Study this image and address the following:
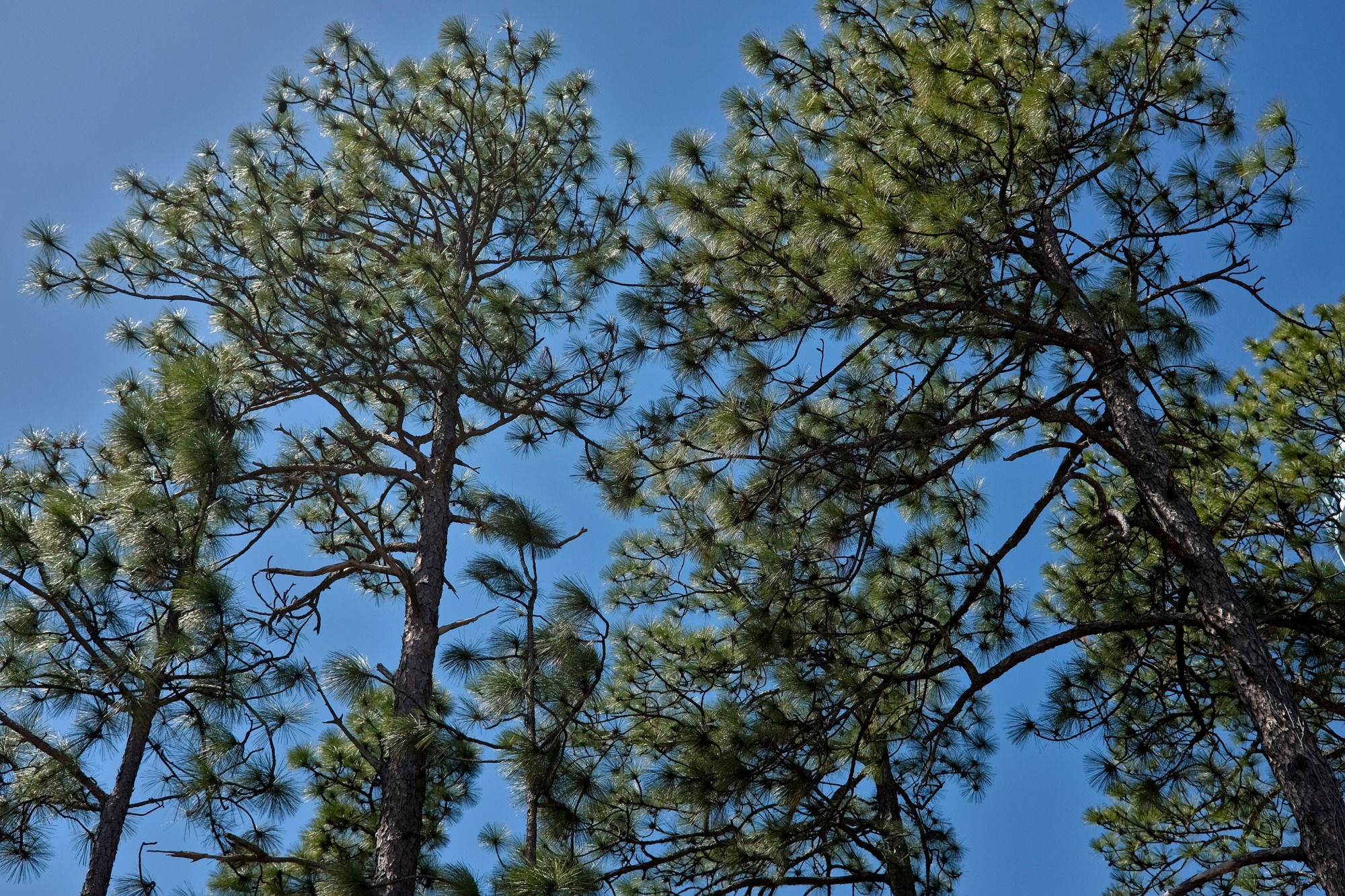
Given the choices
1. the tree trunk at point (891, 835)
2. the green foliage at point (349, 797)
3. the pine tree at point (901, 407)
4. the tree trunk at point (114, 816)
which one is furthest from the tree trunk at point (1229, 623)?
the tree trunk at point (114, 816)

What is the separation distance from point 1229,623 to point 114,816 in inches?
220

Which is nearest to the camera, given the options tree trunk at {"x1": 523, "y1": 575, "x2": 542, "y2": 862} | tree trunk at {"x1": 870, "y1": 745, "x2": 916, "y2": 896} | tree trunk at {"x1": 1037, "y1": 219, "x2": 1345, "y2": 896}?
tree trunk at {"x1": 1037, "y1": 219, "x2": 1345, "y2": 896}

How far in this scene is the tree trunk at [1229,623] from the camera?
147 inches

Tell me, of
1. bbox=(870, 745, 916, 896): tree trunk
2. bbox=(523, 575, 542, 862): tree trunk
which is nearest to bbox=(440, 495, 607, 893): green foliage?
bbox=(523, 575, 542, 862): tree trunk

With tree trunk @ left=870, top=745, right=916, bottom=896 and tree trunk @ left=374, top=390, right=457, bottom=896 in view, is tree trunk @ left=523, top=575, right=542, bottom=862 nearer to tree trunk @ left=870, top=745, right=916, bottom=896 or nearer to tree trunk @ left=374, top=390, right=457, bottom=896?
tree trunk @ left=374, top=390, right=457, bottom=896

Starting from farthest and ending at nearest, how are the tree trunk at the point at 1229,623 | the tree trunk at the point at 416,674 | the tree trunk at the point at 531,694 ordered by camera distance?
the tree trunk at the point at 416,674 → the tree trunk at the point at 531,694 → the tree trunk at the point at 1229,623

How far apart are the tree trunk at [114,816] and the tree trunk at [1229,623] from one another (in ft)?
16.4

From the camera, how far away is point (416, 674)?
523cm

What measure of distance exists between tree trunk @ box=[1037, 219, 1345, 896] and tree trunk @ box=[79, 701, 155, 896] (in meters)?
5.00

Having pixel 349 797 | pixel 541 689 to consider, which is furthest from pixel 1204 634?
pixel 349 797

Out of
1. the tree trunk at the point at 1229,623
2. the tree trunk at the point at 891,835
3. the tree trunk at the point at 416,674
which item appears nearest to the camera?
the tree trunk at the point at 1229,623

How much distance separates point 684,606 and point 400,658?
2151mm

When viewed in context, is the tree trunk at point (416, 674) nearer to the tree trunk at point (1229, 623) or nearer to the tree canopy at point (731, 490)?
the tree canopy at point (731, 490)

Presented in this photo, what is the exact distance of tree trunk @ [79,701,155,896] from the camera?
475 cm
